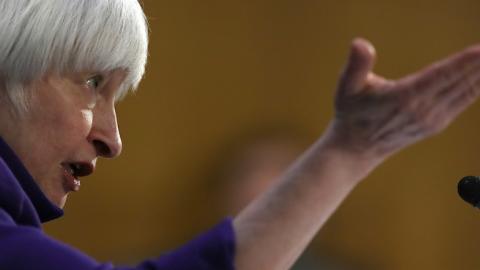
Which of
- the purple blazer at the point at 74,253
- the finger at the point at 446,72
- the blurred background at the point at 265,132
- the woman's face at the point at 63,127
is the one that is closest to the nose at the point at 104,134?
the woman's face at the point at 63,127

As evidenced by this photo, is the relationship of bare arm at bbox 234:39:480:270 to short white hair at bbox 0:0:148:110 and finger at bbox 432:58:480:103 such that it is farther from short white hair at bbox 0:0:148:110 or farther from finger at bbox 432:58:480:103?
short white hair at bbox 0:0:148:110

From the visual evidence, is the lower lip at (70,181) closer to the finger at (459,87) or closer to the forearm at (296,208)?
the forearm at (296,208)

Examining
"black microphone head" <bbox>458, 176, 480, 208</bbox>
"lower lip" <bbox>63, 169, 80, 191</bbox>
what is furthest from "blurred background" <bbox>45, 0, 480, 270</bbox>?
"black microphone head" <bbox>458, 176, 480, 208</bbox>

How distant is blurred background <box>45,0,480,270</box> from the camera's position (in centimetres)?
263

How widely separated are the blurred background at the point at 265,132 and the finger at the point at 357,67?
1.64 metres

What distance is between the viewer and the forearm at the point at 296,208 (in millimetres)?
791

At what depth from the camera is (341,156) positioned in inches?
31.4

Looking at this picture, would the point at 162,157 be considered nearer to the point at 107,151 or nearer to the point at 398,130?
the point at 107,151

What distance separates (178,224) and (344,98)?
191 cm

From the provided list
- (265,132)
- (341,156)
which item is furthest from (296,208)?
(265,132)

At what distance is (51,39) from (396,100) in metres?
0.42

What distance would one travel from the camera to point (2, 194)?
900 mm

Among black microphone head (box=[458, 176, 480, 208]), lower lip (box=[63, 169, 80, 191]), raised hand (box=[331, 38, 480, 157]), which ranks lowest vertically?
lower lip (box=[63, 169, 80, 191])

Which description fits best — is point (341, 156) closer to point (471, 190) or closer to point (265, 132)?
point (471, 190)
